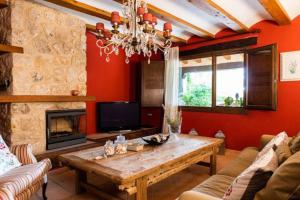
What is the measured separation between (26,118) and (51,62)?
95cm

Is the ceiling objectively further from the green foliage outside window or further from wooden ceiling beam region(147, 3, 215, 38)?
the green foliage outside window

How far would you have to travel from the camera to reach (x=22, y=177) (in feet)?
6.23

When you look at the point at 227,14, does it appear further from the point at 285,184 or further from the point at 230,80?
the point at 285,184

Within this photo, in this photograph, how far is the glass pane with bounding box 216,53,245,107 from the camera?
434cm

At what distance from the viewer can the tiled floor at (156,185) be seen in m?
2.49

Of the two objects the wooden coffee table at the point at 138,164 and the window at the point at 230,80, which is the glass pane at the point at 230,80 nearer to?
the window at the point at 230,80

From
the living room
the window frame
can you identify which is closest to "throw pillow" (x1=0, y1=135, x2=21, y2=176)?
the living room

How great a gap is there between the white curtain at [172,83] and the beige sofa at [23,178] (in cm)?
317

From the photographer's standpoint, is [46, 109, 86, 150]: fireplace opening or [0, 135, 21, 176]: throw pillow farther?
[46, 109, 86, 150]: fireplace opening

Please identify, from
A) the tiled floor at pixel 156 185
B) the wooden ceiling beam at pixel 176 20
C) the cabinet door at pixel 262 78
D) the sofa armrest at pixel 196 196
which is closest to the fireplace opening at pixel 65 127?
the tiled floor at pixel 156 185

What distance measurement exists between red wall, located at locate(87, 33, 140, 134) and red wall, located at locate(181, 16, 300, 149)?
209 centimetres

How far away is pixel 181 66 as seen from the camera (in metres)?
5.24

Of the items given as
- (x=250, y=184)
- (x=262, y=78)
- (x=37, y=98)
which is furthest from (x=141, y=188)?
(x=262, y=78)

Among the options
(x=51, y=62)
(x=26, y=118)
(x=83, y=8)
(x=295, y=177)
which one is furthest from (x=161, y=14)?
(x=295, y=177)
